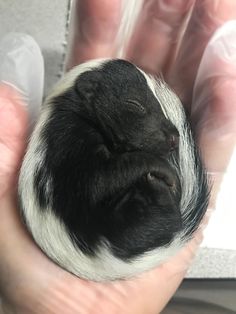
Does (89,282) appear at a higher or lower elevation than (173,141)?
lower

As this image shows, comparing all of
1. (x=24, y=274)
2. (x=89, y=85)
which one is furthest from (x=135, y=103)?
(x=24, y=274)

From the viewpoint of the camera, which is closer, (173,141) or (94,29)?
(173,141)

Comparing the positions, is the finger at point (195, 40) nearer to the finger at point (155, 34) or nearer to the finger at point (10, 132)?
the finger at point (155, 34)

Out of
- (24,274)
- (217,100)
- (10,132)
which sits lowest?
(24,274)

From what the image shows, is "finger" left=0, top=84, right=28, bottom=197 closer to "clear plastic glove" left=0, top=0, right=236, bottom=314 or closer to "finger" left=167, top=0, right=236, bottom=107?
"clear plastic glove" left=0, top=0, right=236, bottom=314

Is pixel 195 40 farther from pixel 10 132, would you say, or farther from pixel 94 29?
pixel 10 132

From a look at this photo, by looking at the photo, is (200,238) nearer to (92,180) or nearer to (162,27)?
(92,180)

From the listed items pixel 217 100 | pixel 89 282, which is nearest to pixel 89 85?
pixel 217 100

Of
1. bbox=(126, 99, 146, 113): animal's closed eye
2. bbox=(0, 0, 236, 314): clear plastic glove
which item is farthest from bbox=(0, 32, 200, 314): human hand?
bbox=(126, 99, 146, 113): animal's closed eye
